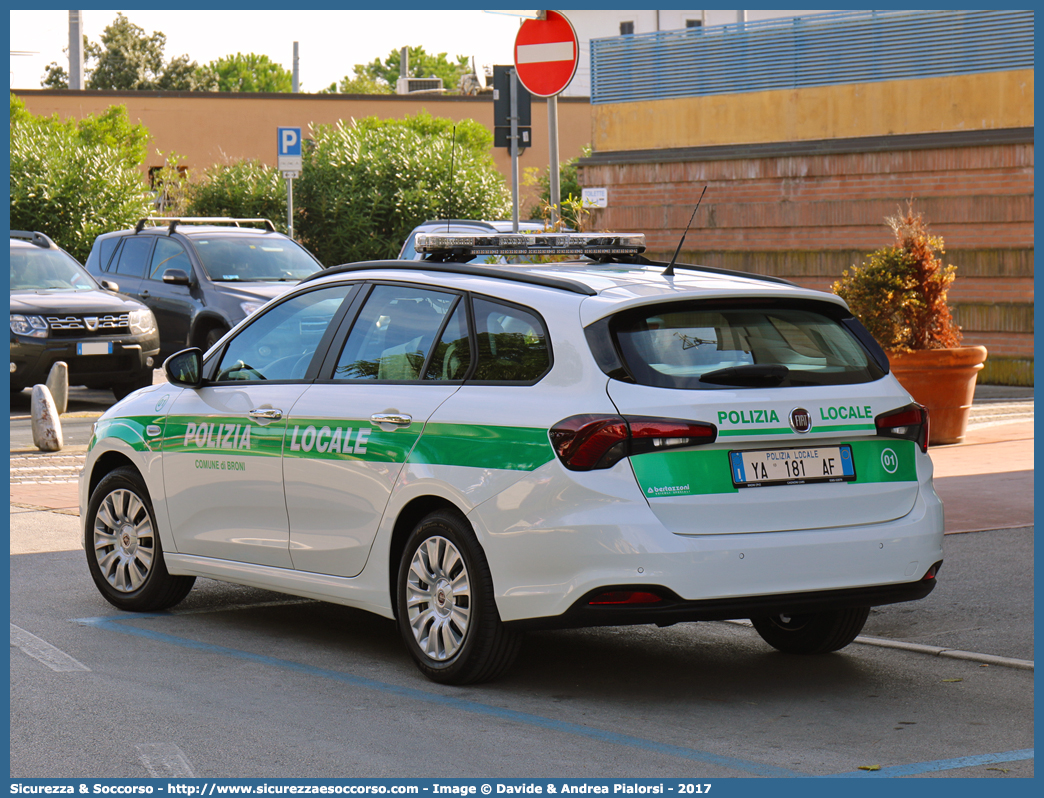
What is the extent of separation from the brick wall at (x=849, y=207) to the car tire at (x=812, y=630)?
12.8 m

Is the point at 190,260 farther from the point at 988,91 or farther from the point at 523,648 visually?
the point at 523,648

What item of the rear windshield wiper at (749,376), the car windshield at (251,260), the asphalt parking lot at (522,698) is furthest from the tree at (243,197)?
the rear windshield wiper at (749,376)

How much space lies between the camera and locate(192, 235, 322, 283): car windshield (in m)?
18.9

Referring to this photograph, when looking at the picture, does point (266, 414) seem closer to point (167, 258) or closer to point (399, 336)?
point (399, 336)

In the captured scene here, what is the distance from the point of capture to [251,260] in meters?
19.2

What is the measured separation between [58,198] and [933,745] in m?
28.9

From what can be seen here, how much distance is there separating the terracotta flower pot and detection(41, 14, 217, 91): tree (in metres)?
83.4

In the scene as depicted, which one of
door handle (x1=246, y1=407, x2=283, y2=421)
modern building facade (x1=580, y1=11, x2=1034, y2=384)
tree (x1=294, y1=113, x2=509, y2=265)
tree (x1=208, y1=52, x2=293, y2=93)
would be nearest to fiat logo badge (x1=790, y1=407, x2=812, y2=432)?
door handle (x1=246, y1=407, x2=283, y2=421)

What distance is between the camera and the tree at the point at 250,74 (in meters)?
112

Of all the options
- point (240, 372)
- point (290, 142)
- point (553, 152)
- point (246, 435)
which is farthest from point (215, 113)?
point (246, 435)

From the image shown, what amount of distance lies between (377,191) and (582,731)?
98.2 ft

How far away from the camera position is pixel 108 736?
536 cm

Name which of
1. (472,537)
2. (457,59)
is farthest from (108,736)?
(457,59)

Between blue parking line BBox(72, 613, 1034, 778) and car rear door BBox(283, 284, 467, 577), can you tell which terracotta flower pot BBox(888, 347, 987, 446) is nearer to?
car rear door BBox(283, 284, 467, 577)
